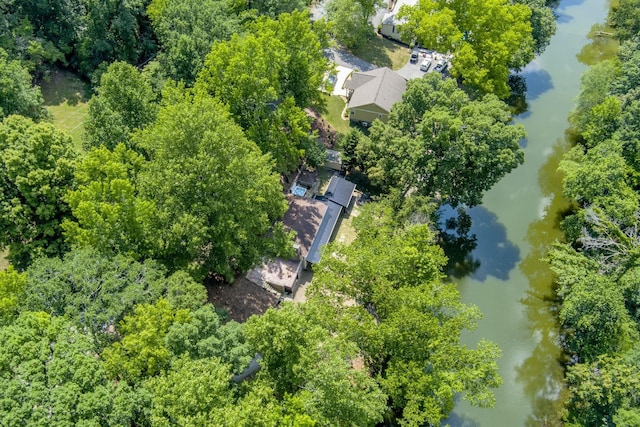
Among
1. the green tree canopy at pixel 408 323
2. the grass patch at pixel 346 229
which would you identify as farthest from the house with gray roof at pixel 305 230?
the green tree canopy at pixel 408 323

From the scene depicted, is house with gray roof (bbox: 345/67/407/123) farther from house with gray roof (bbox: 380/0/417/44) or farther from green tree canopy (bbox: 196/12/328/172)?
house with gray roof (bbox: 380/0/417/44)

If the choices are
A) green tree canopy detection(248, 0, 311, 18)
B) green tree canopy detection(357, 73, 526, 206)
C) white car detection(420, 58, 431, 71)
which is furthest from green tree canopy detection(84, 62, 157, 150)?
white car detection(420, 58, 431, 71)

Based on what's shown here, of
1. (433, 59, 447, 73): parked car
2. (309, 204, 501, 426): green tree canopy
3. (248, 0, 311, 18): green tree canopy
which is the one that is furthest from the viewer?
(433, 59, 447, 73): parked car

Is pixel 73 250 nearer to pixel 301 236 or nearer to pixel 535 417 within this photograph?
pixel 301 236

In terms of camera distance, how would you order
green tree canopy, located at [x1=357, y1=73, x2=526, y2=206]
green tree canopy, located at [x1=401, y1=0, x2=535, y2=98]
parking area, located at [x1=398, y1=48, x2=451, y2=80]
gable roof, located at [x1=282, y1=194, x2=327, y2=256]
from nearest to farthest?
1. green tree canopy, located at [x1=357, y1=73, x2=526, y2=206]
2. gable roof, located at [x1=282, y1=194, x2=327, y2=256]
3. green tree canopy, located at [x1=401, y1=0, x2=535, y2=98]
4. parking area, located at [x1=398, y1=48, x2=451, y2=80]

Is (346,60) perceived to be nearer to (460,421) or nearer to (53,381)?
(460,421)

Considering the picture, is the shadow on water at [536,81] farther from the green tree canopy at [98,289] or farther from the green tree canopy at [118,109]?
the green tree canopy at [98,289]

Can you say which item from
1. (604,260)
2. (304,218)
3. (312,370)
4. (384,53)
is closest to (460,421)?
(312,370)
